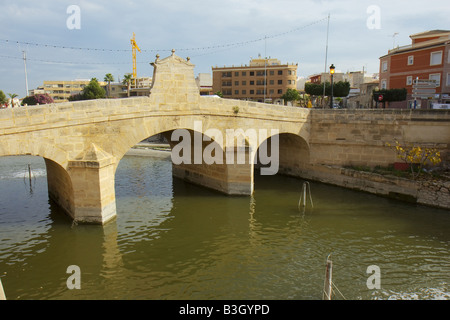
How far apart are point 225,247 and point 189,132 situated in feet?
28.3

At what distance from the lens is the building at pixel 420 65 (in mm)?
28884

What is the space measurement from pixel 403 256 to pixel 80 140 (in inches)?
510

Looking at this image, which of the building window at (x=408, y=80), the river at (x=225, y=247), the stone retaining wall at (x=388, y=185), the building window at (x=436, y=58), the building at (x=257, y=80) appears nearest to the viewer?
the river at (x=225, y=247)

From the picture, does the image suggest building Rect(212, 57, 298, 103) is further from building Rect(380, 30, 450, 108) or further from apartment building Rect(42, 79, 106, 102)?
apartment building Rect(42, 79, 106, 102)

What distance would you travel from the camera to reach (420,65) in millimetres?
31094

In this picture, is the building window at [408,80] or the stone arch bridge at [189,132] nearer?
the stone arch bridge at [189,132]

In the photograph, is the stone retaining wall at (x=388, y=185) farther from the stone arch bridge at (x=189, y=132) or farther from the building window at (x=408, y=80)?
the building window at (x=408, y=80)

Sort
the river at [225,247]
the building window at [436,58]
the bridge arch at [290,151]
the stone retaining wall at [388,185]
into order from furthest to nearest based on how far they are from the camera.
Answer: the building window at [436,58] < the bridge arch at [290,151] < the stone retaining wall at [388,185] < the river at [225,247]

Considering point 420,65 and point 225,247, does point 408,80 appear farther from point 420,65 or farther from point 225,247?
point 225,247

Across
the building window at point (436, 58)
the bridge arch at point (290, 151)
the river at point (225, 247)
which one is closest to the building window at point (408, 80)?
the building window at point (436, 58)

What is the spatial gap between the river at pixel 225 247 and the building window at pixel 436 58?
1865 centimetres

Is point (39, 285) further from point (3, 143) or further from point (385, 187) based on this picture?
point (385, 187)

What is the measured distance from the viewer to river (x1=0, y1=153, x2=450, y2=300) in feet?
32.1

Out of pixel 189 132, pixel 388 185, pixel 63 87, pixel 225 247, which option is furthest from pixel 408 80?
pixel 63 87
